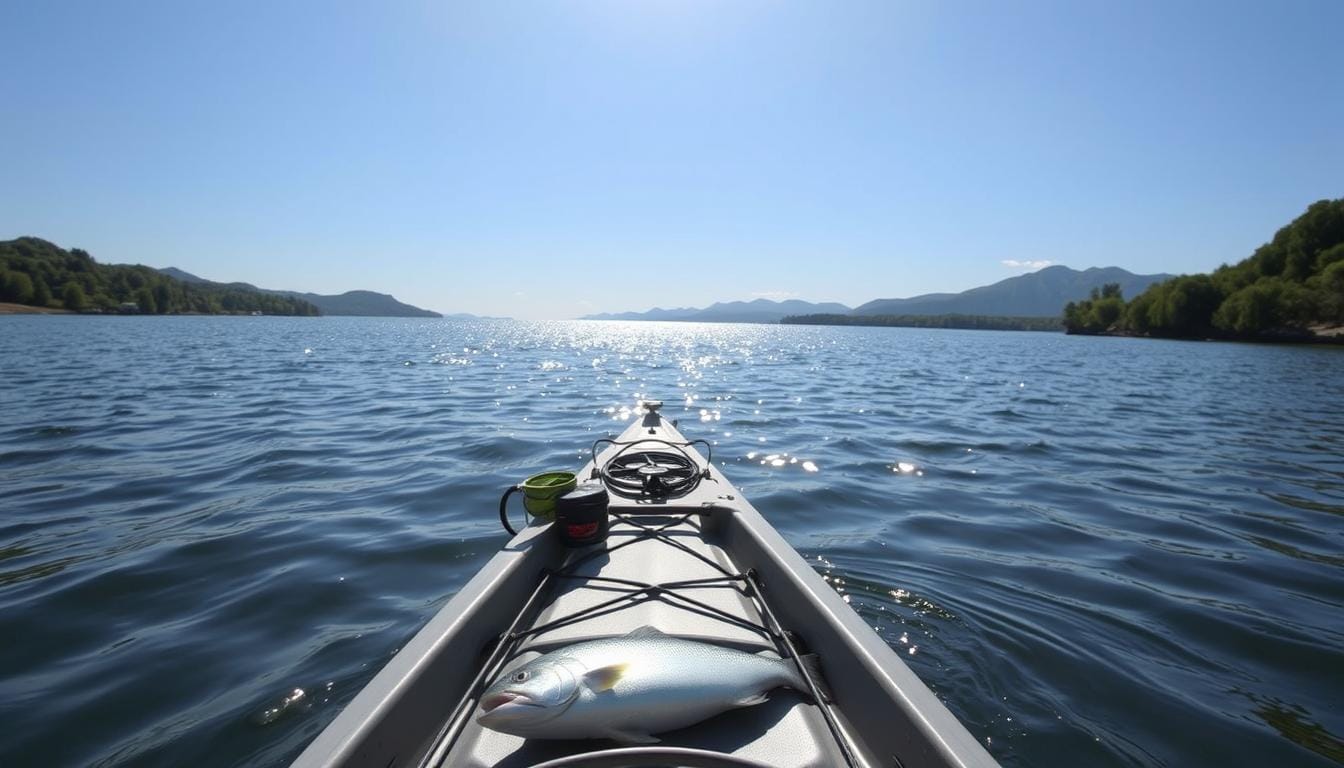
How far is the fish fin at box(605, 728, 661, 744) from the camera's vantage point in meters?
1.93

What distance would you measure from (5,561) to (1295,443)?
64.5 ft

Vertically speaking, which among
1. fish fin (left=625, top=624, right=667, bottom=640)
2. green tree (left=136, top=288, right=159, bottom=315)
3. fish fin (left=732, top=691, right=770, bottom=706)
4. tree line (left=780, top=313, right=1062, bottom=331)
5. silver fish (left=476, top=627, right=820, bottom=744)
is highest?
green tree (left=136, top=288, right=159, bottom=315)

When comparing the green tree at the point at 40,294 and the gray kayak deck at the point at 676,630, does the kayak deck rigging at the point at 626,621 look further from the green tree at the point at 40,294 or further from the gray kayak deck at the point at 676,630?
the green tree at the point at 40,294

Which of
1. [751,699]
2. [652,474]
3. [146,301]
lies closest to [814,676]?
[751,699]

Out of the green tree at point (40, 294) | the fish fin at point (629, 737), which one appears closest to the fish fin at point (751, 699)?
the fish fin at point (629, 737)

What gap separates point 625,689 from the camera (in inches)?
78.1

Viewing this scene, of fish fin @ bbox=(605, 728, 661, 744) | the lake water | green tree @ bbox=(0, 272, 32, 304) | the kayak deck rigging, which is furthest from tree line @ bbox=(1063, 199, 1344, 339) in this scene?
green tree @ bbox=(0, 272, 32, 304)

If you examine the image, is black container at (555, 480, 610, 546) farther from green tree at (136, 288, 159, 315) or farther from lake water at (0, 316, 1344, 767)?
green tree at (136, 288, 159, 315)

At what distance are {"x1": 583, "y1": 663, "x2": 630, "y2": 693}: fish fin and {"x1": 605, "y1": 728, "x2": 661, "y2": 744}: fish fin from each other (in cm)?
14

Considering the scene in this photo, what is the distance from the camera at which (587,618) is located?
303 cm

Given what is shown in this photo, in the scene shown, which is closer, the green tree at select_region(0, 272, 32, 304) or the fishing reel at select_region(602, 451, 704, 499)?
the fishing reel at select_region(602, 451, 704, 499)

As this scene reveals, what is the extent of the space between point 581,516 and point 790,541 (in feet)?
9.45

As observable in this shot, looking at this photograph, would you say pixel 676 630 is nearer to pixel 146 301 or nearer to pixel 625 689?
pixel 625 689

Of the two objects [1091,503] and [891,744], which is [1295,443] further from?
[891,744]
